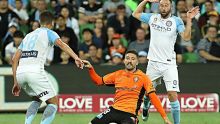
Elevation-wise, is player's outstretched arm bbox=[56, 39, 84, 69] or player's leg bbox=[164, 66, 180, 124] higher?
player's outstretched arm bbox=[56, 39, 84, 69]

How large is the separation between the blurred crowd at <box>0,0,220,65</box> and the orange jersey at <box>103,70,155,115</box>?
5.86 metres

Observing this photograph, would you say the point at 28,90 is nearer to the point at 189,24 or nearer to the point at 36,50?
the point at 36,50

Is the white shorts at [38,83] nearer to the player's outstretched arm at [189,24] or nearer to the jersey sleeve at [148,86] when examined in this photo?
the jersey sleeve at [148,86]

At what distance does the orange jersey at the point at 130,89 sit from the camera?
40.2ft

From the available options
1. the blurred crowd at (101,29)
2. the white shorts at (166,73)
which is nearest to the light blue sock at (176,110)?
the white shorts at (166,73)

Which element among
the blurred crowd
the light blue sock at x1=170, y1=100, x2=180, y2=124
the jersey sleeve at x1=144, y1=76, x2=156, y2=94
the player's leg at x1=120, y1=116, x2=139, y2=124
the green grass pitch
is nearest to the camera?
the player's leg at x1=120, y1=116, x2=139, y2=124

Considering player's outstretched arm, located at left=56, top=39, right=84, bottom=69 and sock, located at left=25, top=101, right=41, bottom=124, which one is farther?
sock, located at left=25, top=101, right=41, bottom=124

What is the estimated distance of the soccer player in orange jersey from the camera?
12.0 meters

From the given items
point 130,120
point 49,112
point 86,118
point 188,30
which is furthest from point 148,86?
point 86,118

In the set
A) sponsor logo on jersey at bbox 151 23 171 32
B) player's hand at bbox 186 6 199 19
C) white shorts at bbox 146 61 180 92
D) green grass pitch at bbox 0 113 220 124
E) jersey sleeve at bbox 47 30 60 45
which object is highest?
player's hand at bbox 186 6 199 19

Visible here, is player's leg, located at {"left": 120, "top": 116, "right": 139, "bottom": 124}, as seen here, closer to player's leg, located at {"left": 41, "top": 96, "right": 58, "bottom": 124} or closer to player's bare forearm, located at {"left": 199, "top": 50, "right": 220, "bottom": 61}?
player's leg, located at {"left": 41, "top": 96, "right": 58, "bottom": 124}

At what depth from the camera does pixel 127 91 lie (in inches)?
487

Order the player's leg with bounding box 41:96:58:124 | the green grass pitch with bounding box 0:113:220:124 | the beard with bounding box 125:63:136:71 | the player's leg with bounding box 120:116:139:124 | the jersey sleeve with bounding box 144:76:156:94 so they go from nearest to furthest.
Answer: the player's leg with bounding box 120:116:139:124 → the jersey sleeve with bounding box 144:76:156:94 → the beard with bounding box 125:63:136:71 → the player's leg with bounding box 41:96:58:124 → the green grass pitch with bounding box 0:113:220:124

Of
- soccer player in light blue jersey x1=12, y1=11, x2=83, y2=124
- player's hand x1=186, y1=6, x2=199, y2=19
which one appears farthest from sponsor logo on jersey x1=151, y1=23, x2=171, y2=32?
soccer player in light blue jersey x1=12, y1=11, x2=83, y2=124
